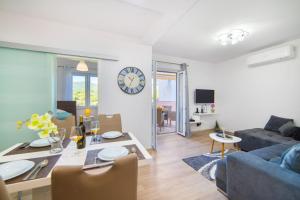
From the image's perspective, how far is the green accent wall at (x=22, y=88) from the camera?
2012 mm

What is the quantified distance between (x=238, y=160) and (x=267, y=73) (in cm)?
322

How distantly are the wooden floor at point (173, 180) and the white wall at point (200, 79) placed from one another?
1828 millimetres

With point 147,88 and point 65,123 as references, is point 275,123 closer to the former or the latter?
point 147,88

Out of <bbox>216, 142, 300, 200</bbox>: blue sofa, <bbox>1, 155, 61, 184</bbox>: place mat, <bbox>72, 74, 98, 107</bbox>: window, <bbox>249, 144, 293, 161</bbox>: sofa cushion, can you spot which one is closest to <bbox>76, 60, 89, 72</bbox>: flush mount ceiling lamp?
<bbox>72, 74, 98, 107</bbox>: window

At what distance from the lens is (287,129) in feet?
8.46

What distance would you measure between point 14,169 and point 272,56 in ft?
15.3

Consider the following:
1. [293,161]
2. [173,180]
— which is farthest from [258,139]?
[173,180]

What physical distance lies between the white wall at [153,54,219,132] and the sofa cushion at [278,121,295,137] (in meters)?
2.12

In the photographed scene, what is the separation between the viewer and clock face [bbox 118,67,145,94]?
2.74 metres

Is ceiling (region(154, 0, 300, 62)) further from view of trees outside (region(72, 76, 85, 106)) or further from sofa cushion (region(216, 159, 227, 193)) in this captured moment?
sofa cushion (region(216, 159, 227, 193))

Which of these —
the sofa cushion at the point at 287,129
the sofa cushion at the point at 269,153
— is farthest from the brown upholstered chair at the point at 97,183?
the sofa cushion at the point at 287,129

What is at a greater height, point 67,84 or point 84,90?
point 67,84

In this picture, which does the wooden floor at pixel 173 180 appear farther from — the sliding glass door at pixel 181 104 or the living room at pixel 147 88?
the sliding glass door at pixel 181 104

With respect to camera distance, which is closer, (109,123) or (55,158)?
(55,158)
